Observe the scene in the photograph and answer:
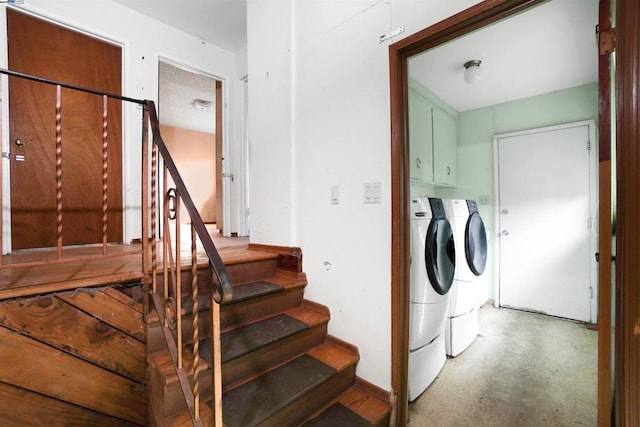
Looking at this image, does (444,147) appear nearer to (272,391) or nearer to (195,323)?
(272,391)

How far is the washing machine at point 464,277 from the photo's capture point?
2199mm

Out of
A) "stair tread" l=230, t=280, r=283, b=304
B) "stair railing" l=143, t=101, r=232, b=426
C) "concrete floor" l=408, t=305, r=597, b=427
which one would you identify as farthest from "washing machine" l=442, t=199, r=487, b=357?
"stair railing" l=143, t=101, r=232, b=426

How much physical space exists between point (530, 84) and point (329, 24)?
247 centimetres

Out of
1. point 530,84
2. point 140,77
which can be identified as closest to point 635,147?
point 530,84

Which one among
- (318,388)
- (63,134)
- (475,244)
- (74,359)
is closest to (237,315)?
(318,388)

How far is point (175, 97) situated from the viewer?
4.50m

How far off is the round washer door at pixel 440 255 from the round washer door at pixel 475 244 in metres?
0.42

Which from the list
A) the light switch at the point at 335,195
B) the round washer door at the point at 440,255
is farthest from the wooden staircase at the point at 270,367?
the round washer door at the point at 440,255

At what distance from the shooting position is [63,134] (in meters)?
2.38

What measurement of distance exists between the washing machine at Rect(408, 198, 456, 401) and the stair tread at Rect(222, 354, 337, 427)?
2.03 ft

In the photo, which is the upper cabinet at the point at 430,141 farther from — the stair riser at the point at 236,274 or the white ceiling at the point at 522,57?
the stair riser at the point at 236,274

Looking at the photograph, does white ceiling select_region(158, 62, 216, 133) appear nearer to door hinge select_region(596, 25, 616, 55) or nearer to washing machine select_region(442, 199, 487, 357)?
washing machine select_region(442, 199, 487, 357)

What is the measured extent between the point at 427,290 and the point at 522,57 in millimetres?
2279

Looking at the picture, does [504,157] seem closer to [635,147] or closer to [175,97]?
[635,147]
